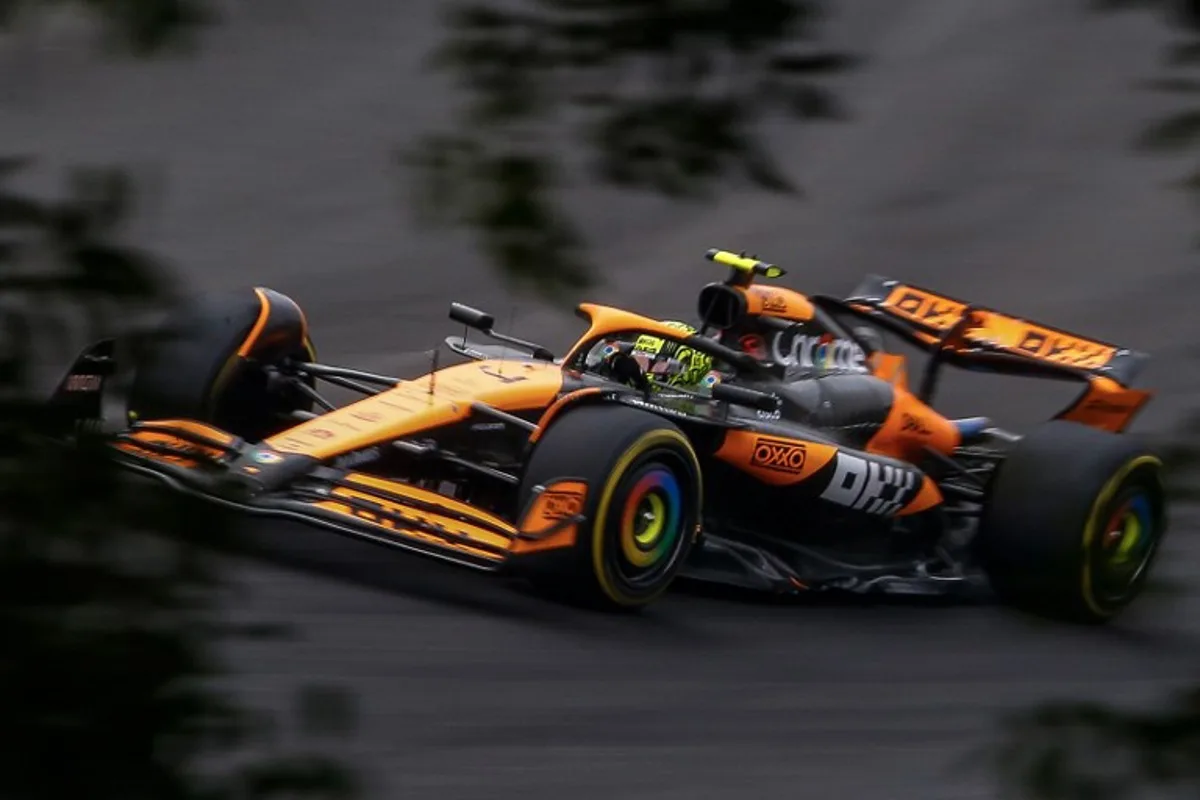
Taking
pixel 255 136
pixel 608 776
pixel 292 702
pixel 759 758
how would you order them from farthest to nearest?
pixel 255 136 < pixel 759 758 < pixel 608 776 < pixel 292 702

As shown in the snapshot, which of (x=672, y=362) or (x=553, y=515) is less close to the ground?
(x=672, y=362)

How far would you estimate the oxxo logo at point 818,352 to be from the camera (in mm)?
7477

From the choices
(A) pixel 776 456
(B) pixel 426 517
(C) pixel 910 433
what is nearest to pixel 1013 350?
(C) pixel 910 433

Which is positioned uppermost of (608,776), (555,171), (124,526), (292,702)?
(555,171)

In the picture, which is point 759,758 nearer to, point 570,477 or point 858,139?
point 570,477

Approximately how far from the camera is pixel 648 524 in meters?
6.35

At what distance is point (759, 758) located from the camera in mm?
5219

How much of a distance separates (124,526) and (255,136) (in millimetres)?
13439

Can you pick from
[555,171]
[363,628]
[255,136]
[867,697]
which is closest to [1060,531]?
[867,697]

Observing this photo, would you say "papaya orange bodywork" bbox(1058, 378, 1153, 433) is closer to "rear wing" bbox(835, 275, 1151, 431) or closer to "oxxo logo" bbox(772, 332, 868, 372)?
"rear wing" bbox(835, 275, 1151, 431)

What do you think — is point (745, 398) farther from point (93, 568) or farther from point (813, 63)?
point (93, 568)

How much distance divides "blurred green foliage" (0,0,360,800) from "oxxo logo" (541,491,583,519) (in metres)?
4.42

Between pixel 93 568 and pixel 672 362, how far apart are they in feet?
18.8

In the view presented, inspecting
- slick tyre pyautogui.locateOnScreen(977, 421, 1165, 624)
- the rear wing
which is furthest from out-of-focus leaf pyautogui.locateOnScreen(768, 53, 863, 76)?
the rear wing
